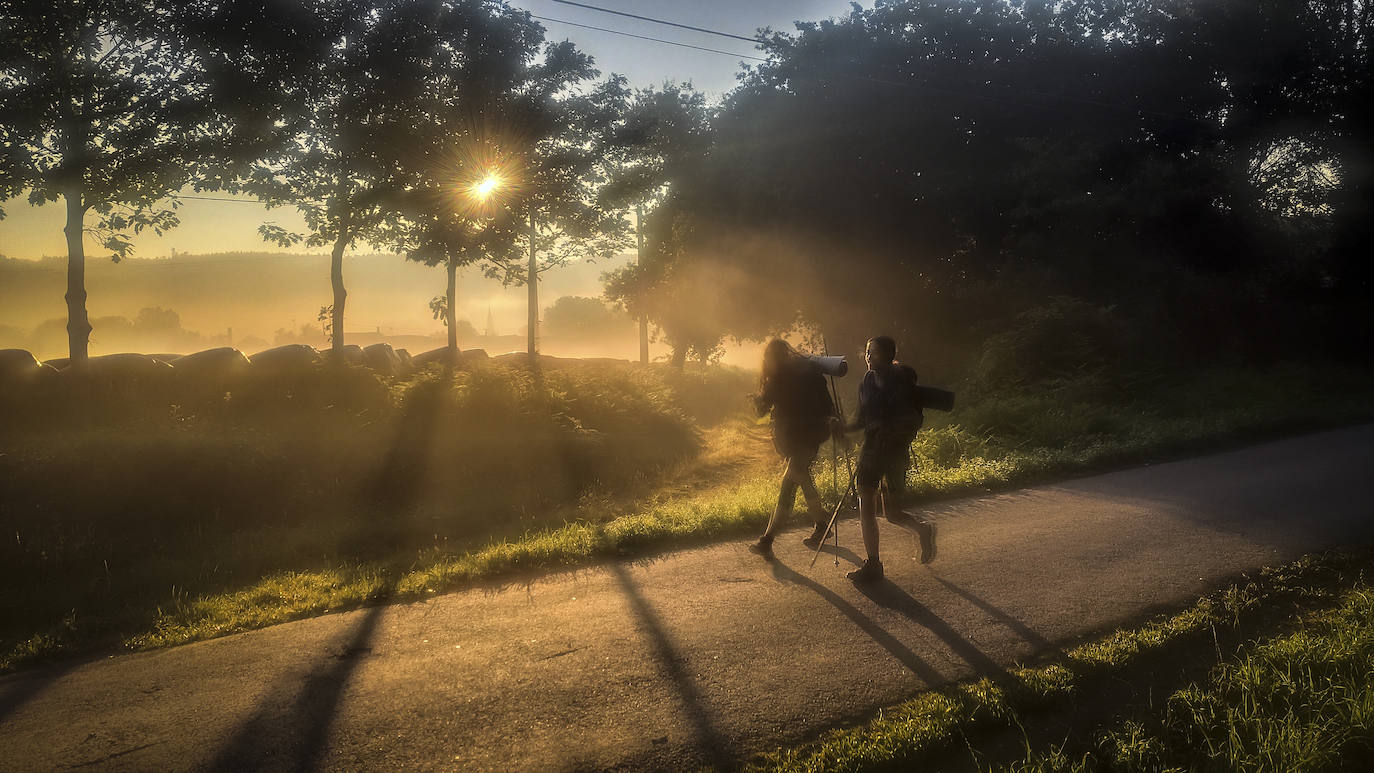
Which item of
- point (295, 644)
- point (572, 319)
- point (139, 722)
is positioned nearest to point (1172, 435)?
point (295, 644)

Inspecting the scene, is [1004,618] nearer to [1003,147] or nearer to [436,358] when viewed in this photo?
[436,358]

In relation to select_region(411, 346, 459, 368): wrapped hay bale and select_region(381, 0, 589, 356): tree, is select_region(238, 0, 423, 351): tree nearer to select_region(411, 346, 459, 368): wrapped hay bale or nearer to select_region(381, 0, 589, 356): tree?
select_region(381, 0, 589, 356): tree

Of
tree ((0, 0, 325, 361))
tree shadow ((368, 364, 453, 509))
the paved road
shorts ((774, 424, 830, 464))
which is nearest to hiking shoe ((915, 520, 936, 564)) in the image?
the paved road

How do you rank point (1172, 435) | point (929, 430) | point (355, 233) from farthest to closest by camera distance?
point (355, 233)
point (929, 430)
point (1172, 435)

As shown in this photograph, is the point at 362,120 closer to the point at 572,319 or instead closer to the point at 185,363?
the point at 185,363

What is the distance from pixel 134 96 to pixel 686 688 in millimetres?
14750

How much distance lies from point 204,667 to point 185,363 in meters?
12.1

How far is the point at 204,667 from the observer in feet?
15.6

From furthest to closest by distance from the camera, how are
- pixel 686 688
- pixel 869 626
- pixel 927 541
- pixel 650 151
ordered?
pixel 650 151, pixel 927 541, pixel 869 626, pixel 686 688

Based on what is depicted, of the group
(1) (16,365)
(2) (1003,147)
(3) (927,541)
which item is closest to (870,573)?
(3) (927,541)

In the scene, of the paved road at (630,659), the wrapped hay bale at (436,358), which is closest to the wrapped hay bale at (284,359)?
the wrapped hay bale at (436,358)

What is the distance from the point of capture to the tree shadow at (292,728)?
354 cm

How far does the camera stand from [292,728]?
383 cm

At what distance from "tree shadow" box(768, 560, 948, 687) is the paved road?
0.06 ft
